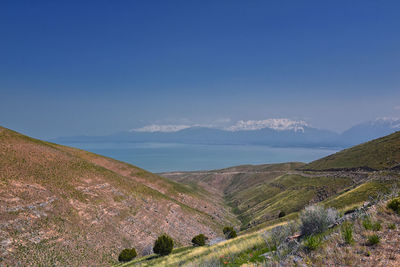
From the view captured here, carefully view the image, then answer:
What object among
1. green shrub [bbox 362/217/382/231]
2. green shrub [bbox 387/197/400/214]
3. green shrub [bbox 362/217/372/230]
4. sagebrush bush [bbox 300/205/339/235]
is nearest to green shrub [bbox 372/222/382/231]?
green shrub [bbox 362/217/382/231]

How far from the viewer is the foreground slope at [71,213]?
90.8 feet

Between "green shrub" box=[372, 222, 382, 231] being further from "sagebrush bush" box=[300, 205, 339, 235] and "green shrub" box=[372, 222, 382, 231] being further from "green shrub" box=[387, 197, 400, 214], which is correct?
"sagebrush bush" box=[300, 205, 339, 235]

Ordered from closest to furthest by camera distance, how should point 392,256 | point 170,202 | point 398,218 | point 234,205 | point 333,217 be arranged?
point 392,256, point 398,218, point 333,217, point 170,202, point 234,205

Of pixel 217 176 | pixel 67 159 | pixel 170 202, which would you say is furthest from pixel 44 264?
pixel 217 176

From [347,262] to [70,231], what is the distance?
3639 cm

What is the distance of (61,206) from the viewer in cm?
3472

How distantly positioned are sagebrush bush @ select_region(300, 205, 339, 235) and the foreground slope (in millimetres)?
29154

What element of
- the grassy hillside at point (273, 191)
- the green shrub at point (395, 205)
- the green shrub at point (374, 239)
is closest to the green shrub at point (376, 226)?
the green shrub at point (374, 239)

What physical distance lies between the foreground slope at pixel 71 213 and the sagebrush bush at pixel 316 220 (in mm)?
29154

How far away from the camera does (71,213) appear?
3466 cm

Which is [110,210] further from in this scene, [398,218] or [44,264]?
[398,218]

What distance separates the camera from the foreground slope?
27688mm

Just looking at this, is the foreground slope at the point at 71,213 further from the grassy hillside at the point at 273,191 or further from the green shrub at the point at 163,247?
the grassy hillside at the point at 273,191

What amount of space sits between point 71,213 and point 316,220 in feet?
122
